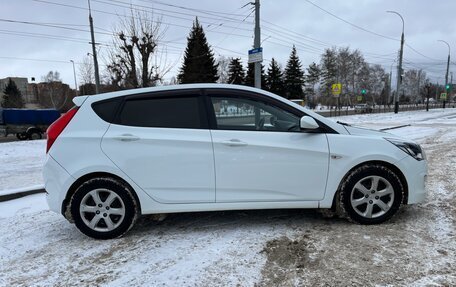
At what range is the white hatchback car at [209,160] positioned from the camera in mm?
3572

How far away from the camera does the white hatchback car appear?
3572 mm

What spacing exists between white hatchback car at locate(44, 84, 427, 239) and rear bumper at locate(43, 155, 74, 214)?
0.04 ft

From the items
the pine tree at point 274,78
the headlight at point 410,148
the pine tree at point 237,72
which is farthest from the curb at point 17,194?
the pine tree at point 274,78

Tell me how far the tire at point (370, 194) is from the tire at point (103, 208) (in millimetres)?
2431

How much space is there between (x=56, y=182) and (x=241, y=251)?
2.16m

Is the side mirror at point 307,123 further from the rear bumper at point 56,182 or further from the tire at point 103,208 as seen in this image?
the rear bumper at point 56,182

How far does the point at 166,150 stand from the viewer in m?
3.56

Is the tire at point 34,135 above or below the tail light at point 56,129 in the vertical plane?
below

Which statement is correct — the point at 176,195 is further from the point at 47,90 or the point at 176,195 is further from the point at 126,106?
the point at 47,90

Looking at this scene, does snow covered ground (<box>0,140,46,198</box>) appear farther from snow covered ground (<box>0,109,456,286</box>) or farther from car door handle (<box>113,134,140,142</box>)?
car door handle (<box>113,134,140,142</box>)

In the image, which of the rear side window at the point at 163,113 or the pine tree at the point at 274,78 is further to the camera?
the pine tree at the point at 274,78

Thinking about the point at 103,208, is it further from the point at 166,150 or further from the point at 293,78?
the point at 293,78

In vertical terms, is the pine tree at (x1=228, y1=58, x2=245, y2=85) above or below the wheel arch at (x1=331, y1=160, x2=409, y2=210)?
above

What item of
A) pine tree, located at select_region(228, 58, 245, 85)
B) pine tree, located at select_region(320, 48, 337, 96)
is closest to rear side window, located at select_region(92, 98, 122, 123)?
pine tree, located at select_region(228, 58, 245, 85)
